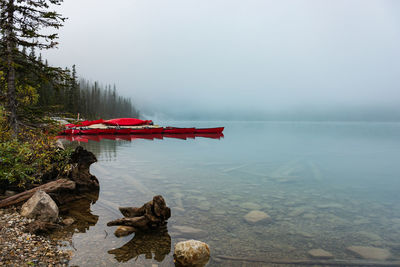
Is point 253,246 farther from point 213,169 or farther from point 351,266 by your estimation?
point 213,169

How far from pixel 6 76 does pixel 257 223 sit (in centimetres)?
1226

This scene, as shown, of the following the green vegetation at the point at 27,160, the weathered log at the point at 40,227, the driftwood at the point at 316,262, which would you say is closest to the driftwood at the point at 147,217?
the weathered log at the point at 40,227

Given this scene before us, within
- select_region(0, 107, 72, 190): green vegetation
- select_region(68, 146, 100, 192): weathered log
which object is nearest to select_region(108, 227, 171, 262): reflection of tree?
select_region(0, 107, 72, 190): green vegetation

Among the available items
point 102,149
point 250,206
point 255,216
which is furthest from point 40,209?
point 102,149

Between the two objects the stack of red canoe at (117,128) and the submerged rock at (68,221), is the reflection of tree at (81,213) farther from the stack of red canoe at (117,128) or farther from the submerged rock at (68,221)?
the stack of red canoe at (117,128)

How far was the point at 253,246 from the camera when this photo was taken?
21.6 ft

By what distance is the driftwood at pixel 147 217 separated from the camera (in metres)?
7.05

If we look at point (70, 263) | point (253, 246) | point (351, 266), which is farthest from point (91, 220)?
point (351, 266)

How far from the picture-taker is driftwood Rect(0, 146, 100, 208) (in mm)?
7710

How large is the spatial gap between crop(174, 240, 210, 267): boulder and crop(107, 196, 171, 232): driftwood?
1.71m

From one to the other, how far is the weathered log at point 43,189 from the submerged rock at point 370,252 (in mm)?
9041

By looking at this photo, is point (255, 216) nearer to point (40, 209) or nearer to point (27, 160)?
point (40, 209)

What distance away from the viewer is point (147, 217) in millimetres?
7137

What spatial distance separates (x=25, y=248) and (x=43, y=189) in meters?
3.41
